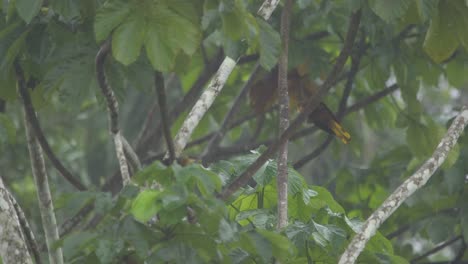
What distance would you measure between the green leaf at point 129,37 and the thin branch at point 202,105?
0.42 metres

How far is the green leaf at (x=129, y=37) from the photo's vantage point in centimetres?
250

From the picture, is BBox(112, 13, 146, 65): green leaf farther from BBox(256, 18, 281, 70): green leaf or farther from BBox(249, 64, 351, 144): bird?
BBox(249, 64, 351, 144): bird

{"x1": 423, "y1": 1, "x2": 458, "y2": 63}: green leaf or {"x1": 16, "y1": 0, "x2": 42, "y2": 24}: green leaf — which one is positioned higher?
{"x1": 423, "y1": 1, "x2": 458, "y2": 63}: green leaf

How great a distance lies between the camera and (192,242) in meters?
2.50

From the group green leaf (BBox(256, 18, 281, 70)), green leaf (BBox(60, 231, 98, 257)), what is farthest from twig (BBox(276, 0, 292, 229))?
green leaf (BBox(60, 231, 98, 257))

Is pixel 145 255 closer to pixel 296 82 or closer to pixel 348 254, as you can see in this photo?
pixel 348 254

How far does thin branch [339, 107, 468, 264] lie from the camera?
110 inches

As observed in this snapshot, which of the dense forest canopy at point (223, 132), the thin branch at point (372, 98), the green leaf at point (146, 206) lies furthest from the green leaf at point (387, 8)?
the thin branch at point (372, 98)

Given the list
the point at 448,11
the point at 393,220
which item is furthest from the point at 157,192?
the point at 393,220

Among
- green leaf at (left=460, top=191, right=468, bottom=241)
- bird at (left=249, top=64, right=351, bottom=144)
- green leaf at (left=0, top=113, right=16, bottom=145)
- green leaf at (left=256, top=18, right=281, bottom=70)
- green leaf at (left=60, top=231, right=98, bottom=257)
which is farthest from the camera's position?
bird at (left=249, top=64, right=351, bottom=144)

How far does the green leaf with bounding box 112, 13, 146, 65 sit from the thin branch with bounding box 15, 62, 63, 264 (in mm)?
663

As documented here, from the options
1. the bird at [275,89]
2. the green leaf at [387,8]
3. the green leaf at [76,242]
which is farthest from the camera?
the bird at [275,89]

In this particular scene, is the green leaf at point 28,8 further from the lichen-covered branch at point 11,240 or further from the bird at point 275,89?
the bird at point 275,89

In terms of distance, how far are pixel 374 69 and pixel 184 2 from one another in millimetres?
2608
